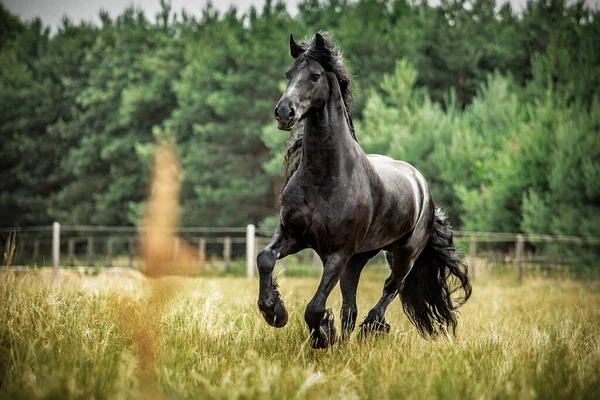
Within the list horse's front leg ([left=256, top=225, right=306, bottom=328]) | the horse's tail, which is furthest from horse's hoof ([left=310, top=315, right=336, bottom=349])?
the horse's tail

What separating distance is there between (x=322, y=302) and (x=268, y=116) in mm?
26049

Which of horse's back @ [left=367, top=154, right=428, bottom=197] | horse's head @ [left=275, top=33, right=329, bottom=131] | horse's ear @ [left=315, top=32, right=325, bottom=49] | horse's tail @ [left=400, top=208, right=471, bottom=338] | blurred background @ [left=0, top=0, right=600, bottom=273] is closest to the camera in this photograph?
horse's head @ [left=275, top=33, right=329, bottom=131]

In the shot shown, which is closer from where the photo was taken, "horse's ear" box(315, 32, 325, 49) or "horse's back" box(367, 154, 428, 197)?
"horse's ear" box(315, 32, 325, 49)

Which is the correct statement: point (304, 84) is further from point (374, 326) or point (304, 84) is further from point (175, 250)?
point (175, 250)

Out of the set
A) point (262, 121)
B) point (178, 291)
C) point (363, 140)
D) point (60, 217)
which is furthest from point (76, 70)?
point (178, 291)

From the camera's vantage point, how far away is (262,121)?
99.4 ft

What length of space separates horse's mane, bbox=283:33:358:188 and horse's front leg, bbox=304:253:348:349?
1.02 meters

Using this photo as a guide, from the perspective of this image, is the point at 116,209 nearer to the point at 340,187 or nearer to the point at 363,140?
the point at 363,140

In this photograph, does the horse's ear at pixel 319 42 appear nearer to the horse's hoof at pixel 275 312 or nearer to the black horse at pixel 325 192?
the black horse at pixel 325 192

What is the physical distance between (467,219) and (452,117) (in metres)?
4.89

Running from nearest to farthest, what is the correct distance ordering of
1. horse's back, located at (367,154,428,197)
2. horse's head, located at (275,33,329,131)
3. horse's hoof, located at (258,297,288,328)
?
horse's head, located at (275,33,329,131), horse's hoof, located at (258,297,288,328), horse's back, located at (367,154,428,197)

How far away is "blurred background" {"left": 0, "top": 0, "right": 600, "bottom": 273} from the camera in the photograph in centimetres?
1900

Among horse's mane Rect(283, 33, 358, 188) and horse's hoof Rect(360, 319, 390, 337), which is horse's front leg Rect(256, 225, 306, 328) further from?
horse's hoof Rect(360, 319, 390, 337)

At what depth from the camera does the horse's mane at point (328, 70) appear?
4.71 m
